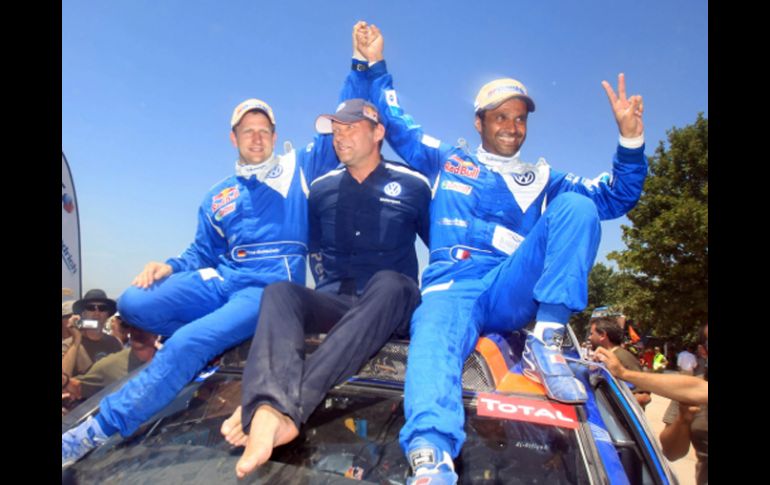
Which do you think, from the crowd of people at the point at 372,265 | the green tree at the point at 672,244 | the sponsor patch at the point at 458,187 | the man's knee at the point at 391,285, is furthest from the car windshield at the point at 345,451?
the green tree at the point at 672,244

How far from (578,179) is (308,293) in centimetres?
182

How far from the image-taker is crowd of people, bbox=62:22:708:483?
1783mm

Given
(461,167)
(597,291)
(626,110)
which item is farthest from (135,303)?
(597,291)

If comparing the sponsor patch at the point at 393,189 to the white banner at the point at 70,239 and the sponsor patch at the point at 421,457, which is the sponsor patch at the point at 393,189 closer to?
the sponsor patch at the point at 421,457

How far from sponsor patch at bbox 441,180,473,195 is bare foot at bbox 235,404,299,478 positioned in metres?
1.72

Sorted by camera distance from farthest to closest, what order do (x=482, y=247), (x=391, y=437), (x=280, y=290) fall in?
(x=482, y=247) → (x=280, y=290) → (x=391, y=437)

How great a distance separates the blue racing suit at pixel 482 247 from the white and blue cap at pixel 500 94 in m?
0.31

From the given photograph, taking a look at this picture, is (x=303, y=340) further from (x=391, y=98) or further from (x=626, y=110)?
(x=626, y=110)

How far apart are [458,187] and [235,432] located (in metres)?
1.83

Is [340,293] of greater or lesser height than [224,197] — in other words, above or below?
below

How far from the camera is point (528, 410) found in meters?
1.75

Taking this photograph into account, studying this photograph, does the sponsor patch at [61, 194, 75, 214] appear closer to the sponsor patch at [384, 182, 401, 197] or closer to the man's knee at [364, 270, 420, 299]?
the sponsor patch at [384, 182, 401, 197]
